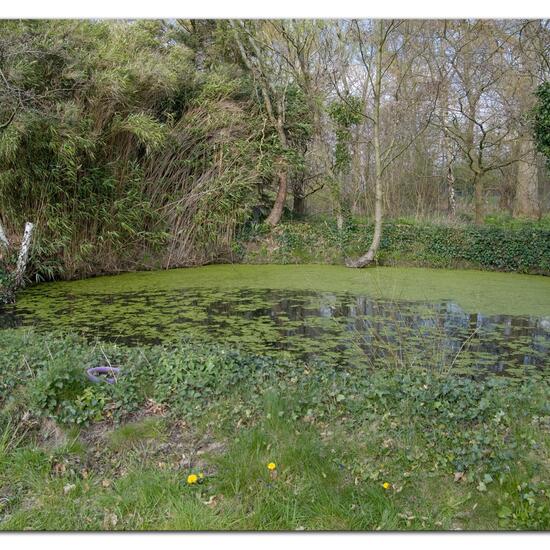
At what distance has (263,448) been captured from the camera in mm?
2416

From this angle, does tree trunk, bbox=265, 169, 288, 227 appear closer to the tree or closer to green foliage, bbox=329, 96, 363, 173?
green foliage, bbox=329, 96, 363, 173

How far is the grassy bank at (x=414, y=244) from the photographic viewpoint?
8.34 metres

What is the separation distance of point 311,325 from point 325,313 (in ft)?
1.86

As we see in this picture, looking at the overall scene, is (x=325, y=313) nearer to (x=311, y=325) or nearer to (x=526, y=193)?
(x=311, y=325)

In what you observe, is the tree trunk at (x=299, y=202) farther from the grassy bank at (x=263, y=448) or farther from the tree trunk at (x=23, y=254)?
the grassy bank at (x=263, y=448)

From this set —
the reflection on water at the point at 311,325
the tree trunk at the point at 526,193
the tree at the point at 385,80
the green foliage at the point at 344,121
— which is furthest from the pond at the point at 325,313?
the tree trunk at the point at 526,193

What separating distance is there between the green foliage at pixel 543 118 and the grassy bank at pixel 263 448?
519cm

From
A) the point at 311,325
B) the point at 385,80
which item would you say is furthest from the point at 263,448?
the point at 385,80

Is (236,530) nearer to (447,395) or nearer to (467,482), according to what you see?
(467,482)

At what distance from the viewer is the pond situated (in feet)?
14.2

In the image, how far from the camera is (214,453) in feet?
7.98

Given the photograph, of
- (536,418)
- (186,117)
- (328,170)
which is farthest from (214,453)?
(328,170)

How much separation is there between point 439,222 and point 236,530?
8.35m

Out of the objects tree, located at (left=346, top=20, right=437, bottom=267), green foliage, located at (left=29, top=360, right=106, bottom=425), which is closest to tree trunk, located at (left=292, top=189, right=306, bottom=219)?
tree, located at (left=346, top=20, right=437, bottom=267)
